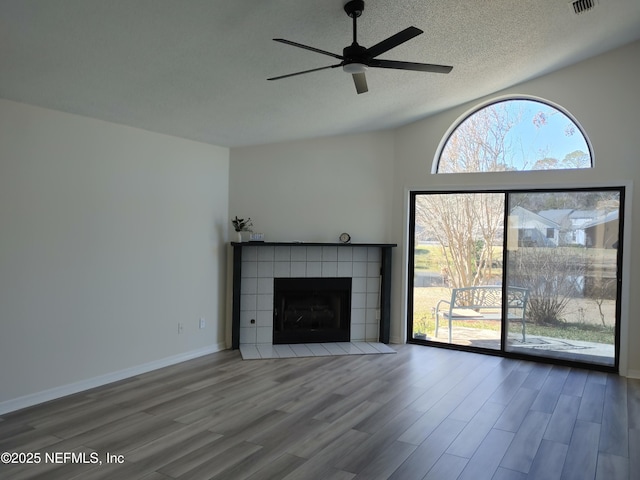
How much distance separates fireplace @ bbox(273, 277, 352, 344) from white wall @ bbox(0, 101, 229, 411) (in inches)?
30.2

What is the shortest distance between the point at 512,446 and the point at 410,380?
4.51 ft

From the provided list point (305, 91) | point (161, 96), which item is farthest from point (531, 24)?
point (161, 96)

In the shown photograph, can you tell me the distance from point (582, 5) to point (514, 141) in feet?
6.14

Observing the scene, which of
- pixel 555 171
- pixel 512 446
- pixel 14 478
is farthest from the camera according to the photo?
pixel 555 171

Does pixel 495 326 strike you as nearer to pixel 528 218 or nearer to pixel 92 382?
pixel 528 218

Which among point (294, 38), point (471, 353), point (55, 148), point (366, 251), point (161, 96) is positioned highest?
point (294, 38)

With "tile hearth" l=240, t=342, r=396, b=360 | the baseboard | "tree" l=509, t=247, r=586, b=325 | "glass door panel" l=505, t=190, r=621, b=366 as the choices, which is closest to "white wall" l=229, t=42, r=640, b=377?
"glass door panel" l=505, t=190, r=621, b=366

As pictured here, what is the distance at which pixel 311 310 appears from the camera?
Result: 18.6 ft

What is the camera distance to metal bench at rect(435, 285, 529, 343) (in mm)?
5082

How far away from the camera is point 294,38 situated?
3010 mm

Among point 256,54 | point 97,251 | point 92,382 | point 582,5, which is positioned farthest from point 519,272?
point 92,382

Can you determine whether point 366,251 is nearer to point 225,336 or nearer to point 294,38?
point 225,336

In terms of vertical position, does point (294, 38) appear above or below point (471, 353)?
above

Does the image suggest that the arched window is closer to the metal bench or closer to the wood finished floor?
the metal bench
